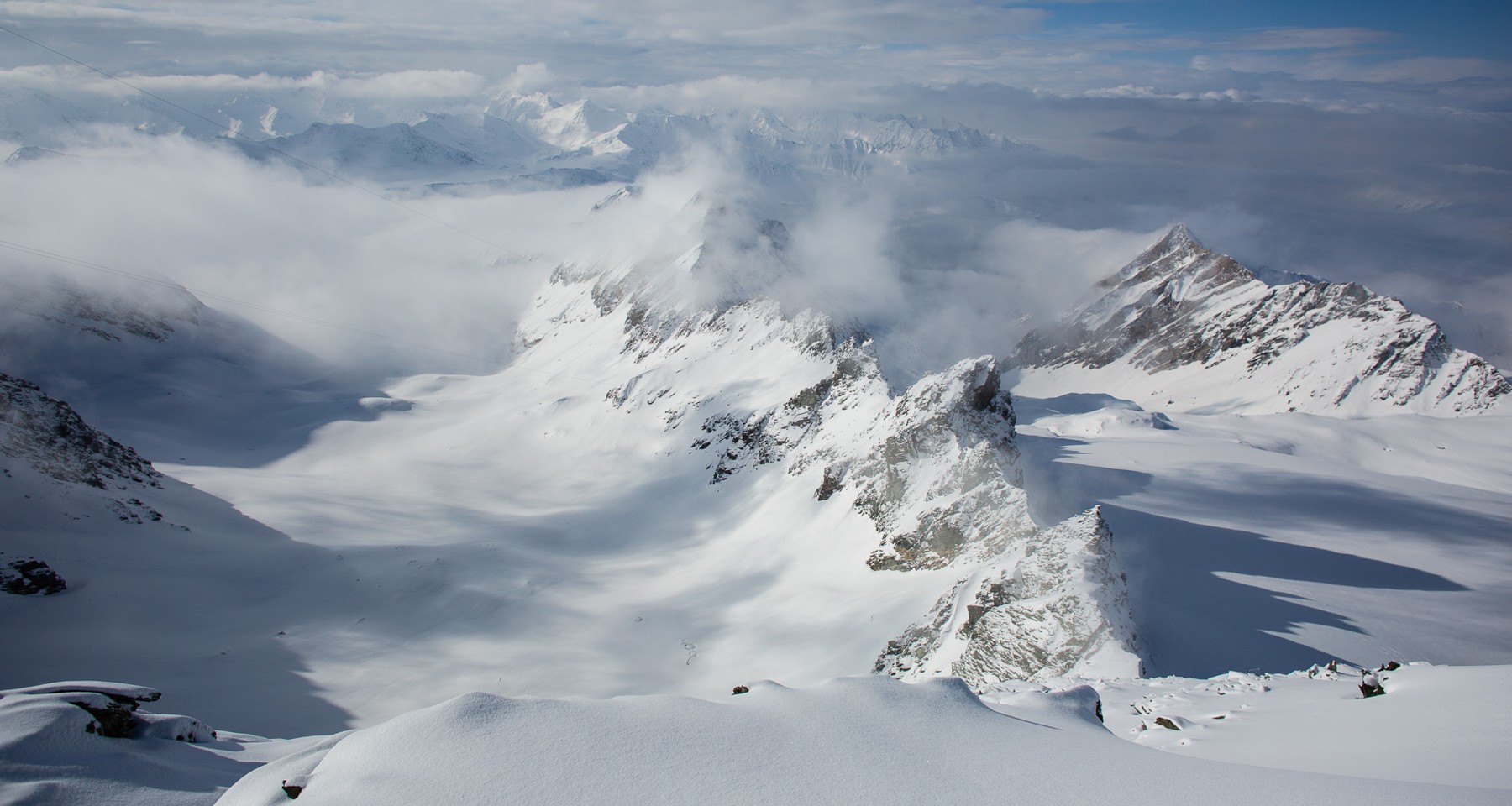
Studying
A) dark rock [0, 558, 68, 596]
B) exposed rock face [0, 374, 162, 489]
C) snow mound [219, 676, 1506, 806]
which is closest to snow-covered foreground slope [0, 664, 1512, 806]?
snow mound [219, 676, 1506, 806]

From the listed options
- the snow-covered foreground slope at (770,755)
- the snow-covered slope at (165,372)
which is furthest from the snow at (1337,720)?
the snow-covered slope at (165,372)

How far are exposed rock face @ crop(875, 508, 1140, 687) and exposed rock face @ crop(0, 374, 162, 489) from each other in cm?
5392

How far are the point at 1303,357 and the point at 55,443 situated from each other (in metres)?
205

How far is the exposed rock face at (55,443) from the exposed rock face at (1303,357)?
180m

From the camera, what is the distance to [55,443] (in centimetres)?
4556

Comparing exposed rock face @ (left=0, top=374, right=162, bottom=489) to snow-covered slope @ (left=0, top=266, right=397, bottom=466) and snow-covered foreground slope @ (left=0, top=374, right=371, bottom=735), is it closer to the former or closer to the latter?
snow-covered foreground slope @ (left=0, top=374, right=371, bottom=735)

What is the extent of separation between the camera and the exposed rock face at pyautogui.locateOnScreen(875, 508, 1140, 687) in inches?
859

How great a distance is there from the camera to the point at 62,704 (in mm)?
9805

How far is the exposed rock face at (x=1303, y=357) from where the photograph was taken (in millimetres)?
134625

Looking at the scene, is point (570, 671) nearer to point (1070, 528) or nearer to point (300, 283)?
point (1070, 528)

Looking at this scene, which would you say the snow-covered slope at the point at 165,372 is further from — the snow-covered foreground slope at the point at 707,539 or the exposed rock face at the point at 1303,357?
the exposed rock face at the point at 1303,357

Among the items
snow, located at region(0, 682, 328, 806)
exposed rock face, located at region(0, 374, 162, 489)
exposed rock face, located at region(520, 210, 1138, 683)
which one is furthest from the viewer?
exposed rock face, located at region(0, 374, 162, 489)

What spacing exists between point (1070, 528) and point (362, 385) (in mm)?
128647

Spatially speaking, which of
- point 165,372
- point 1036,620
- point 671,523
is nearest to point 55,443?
point 671,523
